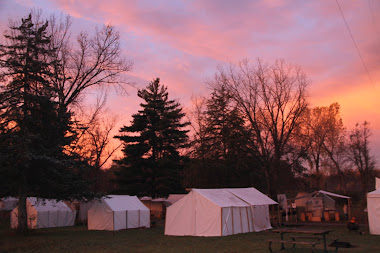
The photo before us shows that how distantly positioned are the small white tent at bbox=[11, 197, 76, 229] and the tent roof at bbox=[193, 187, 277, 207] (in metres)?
12.6

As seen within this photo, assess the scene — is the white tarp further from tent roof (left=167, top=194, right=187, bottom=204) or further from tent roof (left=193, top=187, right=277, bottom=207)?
tent roof (left=167, top=194, right=187, bottom=204)

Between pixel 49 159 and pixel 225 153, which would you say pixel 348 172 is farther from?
pixel 49 159

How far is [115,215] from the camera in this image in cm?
2441

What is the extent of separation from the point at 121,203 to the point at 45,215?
6523mm

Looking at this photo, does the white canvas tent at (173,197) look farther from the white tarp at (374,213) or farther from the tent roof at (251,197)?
the white tarp at (374,213)

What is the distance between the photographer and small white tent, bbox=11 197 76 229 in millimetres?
→ 26688

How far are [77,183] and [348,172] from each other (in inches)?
1858

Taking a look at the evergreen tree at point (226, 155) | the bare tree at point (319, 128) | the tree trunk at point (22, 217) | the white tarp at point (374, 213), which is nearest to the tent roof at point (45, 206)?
the tree trunk at point (22, 217)

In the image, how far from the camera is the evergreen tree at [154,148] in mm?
43250

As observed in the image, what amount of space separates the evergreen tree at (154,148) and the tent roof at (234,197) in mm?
19639

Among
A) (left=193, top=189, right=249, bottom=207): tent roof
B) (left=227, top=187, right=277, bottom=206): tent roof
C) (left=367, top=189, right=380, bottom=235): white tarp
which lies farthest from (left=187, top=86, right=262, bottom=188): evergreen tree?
(left=367, top=189, right=380, bottom=235): white tarp

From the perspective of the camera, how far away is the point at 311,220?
96.6 feet

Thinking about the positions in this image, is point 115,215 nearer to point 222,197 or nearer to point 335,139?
point 222,197

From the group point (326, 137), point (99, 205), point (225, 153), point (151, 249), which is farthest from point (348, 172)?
point (151, 249)
